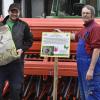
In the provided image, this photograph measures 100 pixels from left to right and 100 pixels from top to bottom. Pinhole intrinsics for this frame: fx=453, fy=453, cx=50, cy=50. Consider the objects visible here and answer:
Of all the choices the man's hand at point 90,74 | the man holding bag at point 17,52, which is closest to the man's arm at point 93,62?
the man's hand at point 90,74

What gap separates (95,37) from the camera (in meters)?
5.26

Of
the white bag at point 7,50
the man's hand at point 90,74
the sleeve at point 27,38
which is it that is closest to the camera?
the man's hand at point 90,74

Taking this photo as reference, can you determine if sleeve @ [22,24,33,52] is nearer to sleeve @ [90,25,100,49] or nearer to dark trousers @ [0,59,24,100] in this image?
dark trousers @ [0,59,24,100]

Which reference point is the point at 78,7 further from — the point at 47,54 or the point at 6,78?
the point at 6,78

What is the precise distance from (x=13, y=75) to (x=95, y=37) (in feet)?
3.78

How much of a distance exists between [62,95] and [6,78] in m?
1.07

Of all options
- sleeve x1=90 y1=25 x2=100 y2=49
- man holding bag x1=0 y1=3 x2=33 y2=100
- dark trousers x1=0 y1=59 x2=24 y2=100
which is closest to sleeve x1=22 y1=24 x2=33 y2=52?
man holding bag x1=0 y1=3 x2=33 y2=100

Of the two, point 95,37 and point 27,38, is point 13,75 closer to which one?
point 27,38

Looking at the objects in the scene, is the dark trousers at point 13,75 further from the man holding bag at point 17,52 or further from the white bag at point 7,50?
the white bag at point 7,50

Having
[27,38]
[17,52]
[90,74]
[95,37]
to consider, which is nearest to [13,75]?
[17,52]

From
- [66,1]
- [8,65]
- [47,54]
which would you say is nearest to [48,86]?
[47,54]

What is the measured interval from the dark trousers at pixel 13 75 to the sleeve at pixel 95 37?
98cm

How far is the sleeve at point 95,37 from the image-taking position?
525 centimetres

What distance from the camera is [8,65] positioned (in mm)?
5574
